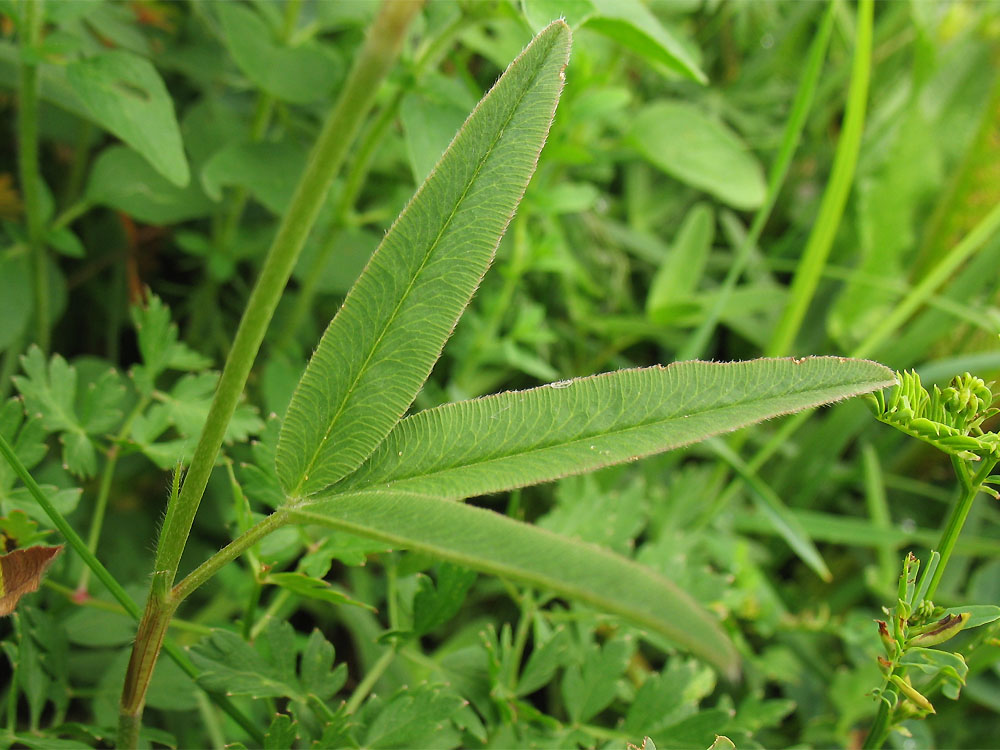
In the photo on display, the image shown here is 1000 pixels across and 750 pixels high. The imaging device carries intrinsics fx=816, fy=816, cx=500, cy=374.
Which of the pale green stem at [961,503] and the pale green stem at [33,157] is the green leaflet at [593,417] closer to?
the pale green stem at [961,503]

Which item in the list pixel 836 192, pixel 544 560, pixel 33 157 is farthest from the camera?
pixel 836 192

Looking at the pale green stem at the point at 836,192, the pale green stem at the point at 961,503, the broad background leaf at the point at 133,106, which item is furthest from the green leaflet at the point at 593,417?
the pale green stem at the point at 836,192

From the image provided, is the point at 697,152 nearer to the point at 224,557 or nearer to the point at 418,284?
the point at 418,284

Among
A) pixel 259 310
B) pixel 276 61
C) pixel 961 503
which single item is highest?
pixel 276 61

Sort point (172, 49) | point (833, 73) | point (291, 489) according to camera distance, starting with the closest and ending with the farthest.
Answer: point (291, 489)
point (172, 49)
point (833, 73)

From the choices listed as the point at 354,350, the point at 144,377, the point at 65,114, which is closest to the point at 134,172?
the point at 65,114

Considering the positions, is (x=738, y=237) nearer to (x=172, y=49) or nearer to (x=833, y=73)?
(x=833, y=73)

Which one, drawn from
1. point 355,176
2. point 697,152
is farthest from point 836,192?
point 355,176

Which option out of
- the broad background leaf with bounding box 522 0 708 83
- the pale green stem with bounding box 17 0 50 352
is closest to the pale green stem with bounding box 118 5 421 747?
the broad background leaf with bounding box 522 0 708 83
